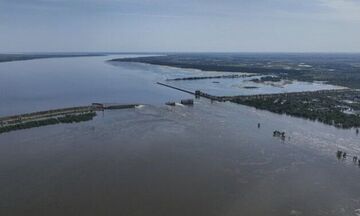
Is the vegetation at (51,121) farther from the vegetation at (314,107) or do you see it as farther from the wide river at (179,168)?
the vegetation at (314,107)

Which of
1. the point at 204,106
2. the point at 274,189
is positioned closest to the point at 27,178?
the point at 274,189

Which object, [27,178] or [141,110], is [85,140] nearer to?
[27,178]

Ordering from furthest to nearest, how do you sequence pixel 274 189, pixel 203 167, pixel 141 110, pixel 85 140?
1. pixel 141 110
2. pixel 85 140
3. pixel 203 167
4. pixel 274 189

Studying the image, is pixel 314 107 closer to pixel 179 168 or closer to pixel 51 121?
pixel 179 168

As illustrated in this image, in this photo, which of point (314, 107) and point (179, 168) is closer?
point (179, 168)

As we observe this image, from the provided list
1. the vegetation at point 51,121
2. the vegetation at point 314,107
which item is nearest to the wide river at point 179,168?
the vegetation at point 51,121

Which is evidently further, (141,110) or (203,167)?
(141,110)

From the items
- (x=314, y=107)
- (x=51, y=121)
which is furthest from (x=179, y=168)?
(x=314, y=107)
